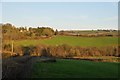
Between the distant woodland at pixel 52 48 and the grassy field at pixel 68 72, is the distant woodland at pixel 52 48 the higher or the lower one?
the higher one

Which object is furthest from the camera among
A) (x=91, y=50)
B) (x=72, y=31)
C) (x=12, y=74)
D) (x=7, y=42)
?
(x=72, y=31)

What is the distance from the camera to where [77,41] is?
45031mm

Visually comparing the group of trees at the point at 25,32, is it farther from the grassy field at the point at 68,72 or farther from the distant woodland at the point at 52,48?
the grassy field at the point at 68,72

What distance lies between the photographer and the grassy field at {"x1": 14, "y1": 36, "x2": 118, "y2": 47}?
1660 inches

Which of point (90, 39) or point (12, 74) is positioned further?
point (90, 39)

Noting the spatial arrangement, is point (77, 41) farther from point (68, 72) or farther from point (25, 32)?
point (68, 72)

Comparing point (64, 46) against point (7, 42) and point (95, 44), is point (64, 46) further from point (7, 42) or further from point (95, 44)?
point (7, 42)

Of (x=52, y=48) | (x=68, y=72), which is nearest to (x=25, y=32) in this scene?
(x=52, y=48)

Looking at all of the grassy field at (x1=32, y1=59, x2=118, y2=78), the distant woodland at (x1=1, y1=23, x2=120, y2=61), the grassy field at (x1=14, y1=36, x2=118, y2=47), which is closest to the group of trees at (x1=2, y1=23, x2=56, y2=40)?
the distant woodland at (x1=1, y1=23, x2=120, y2=61)

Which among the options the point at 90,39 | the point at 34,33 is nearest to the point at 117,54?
the point at 90,39

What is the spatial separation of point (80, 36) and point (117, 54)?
8272 millimetres

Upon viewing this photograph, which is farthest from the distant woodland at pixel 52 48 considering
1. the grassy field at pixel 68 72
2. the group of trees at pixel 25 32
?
the grassy field at pixel 68 72

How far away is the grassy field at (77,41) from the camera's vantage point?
42.2m

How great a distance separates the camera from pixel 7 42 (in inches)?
1542
